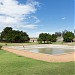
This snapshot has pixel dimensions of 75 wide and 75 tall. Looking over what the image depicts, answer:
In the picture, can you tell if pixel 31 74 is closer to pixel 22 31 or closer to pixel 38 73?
pixel 38 73

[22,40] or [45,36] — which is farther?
[22,40]

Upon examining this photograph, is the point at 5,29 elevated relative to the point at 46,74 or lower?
elevated

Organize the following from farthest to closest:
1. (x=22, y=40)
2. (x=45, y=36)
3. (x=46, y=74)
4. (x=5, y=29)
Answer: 1. (x=5, y=29)
2. (x=22, y=40)
3. (x=45, y=36)
4. (x=46, y=74)

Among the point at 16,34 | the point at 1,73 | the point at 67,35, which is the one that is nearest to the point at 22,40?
the point at 16,34

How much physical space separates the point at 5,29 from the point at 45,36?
22774 millimetres

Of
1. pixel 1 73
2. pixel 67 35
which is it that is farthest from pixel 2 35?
pixel 1 73

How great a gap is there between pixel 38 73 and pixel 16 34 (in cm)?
5315

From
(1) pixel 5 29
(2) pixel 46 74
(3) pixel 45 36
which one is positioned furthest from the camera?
(1) pixel 5 29

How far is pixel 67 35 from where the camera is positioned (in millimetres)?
61438

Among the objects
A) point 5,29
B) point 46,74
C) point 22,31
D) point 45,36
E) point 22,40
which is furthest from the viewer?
point 5,29

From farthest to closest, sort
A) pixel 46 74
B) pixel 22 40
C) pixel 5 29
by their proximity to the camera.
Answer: pixel 5 29 < pixel 22 40 < pixel 46 74

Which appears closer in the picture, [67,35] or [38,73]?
[38,73]

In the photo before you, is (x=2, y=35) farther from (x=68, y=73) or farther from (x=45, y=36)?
(x=68, y=73)

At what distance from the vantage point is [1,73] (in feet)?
26.3
